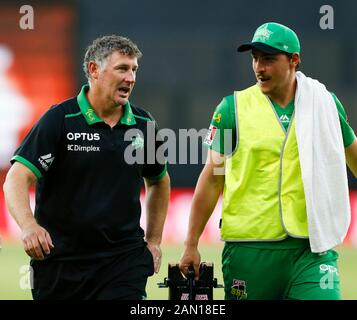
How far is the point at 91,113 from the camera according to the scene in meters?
5.59

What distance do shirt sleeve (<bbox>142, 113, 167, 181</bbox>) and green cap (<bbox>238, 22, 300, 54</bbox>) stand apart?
65cm

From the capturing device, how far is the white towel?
5375 millimetres

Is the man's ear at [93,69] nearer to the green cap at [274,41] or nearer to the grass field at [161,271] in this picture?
the green cap at [274,41]

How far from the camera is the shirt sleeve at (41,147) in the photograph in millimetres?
5348

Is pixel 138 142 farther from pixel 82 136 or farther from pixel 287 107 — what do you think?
pixel 287 107

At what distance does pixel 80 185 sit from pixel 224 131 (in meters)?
0.78

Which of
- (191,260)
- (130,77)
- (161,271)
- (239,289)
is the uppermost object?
(130,77)

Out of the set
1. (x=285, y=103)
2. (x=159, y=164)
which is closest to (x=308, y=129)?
(x=285, y=103)

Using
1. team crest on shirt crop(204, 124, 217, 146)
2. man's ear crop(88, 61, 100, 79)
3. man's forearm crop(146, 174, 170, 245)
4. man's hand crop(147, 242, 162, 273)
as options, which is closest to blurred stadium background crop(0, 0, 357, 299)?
man's forearm crop(146, 174, 170, 245)

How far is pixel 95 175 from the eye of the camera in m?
5.42

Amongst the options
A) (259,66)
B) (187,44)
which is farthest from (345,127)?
(187,44)

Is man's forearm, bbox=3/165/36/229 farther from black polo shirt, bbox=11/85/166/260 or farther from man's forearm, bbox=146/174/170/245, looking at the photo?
man's forearm, bbox=146/174/170/245
